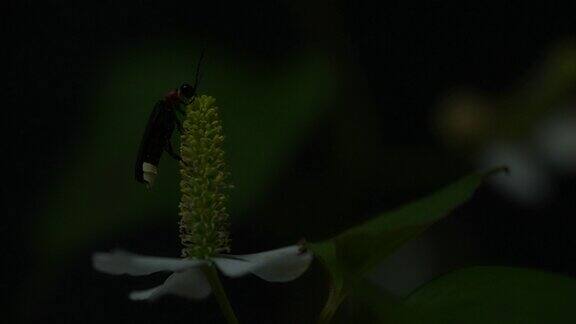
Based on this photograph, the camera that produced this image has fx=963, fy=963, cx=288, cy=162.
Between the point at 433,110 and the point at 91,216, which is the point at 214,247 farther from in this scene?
the point at 433,110

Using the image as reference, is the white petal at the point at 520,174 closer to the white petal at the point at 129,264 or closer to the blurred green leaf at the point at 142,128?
the blurred green leaf at the point at 142,128

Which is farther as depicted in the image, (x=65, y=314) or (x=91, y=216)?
(x=65, y=314)

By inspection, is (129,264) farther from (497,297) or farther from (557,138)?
(557,138)

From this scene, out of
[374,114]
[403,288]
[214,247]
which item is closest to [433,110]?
[374,114]

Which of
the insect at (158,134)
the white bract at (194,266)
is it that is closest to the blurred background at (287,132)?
the insect at (158,134)

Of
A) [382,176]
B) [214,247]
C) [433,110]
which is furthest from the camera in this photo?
[433,110]

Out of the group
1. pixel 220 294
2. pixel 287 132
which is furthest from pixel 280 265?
pixel 287 132

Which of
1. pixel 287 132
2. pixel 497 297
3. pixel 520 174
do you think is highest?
pixel 497 297
